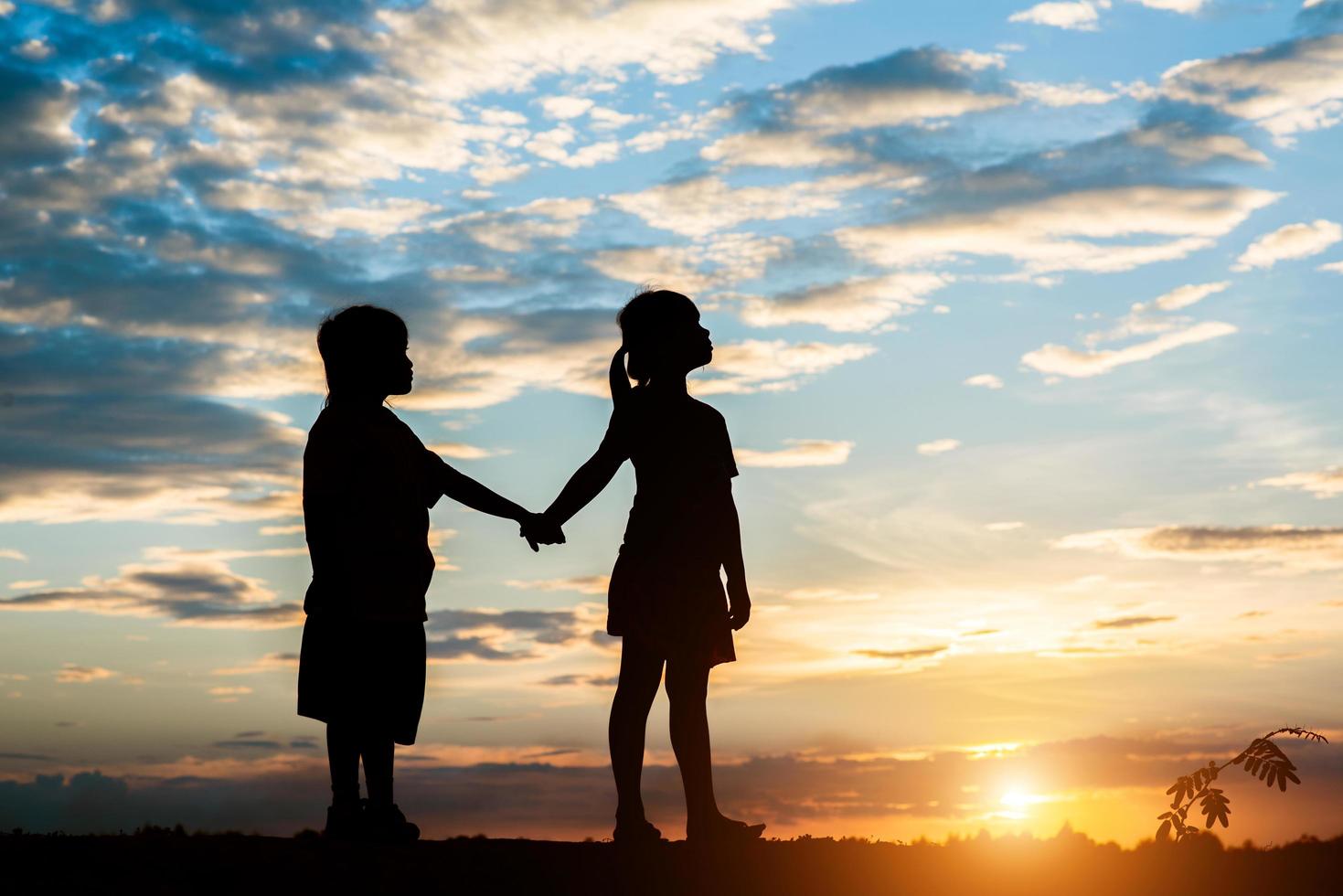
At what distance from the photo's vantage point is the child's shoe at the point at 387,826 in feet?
26.4

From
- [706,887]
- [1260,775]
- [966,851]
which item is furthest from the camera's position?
[966,851]

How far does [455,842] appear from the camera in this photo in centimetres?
834

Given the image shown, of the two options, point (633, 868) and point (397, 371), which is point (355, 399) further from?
point (633, 868)

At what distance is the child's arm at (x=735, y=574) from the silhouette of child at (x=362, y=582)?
6.14 ft

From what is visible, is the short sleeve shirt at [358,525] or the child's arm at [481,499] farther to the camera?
the child's arm at [481,499]

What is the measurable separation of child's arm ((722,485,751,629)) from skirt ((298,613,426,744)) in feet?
6.64

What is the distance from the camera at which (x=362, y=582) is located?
8164mm

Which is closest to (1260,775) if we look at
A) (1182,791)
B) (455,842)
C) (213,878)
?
(1182,791)

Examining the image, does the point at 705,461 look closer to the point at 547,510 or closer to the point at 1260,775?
the point at 547,510

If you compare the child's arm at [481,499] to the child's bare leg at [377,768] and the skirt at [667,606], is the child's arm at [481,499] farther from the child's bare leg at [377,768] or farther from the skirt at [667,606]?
the child's bare leg at [377,768]

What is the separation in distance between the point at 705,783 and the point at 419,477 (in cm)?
252

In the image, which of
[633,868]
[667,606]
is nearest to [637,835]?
[633,868]

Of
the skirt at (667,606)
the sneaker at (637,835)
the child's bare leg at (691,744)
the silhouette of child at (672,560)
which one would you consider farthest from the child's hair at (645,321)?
the sneaker at (637,835)

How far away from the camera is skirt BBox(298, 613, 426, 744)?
8.13m
